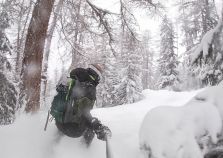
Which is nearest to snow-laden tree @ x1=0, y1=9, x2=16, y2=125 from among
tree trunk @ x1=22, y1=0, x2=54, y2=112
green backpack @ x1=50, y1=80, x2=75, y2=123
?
tree trunk @ x1=22, y1=0, x2=54, y2=112

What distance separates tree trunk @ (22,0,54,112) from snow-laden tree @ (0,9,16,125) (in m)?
6.28

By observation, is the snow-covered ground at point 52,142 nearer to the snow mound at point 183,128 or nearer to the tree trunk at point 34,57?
the snow mound at point 183,128

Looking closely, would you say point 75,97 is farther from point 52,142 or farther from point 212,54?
point 212,54

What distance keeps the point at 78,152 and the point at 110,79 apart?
35709mm

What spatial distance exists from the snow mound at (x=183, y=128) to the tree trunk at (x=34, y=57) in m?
5.38

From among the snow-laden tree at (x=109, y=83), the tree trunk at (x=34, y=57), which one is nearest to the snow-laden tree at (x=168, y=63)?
the snow-laden tree at (x=109, y=83)

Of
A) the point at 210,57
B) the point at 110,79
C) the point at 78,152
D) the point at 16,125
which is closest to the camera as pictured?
the point at 210,57

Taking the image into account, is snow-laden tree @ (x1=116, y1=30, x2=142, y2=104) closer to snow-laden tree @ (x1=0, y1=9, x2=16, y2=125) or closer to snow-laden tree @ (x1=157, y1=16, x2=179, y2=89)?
snow-laden tree @ (x1=157, y1=16, x2=179, y2=89)

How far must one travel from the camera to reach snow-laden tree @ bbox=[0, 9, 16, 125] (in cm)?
1587

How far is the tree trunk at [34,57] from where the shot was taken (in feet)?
30.9

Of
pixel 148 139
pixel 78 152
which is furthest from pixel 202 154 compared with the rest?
pixel 78 152

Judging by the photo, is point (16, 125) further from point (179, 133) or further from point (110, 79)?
point (110, 79)

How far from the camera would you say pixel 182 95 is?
517 inches

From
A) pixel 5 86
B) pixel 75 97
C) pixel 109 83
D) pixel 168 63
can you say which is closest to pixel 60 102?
pixel 75 97
